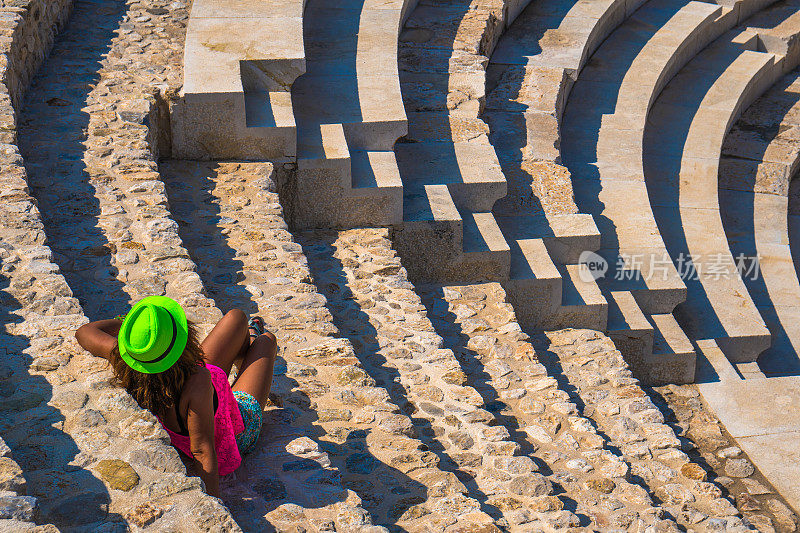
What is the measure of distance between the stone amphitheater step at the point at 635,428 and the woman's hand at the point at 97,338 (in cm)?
278

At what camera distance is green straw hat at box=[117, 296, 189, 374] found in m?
3.03

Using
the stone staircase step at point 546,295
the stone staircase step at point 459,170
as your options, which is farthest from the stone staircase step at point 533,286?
the stone staircase step at point 459,170

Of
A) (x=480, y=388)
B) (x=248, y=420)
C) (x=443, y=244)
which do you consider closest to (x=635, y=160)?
(x=443, y=244)

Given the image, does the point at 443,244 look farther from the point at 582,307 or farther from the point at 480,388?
the point at 480,388

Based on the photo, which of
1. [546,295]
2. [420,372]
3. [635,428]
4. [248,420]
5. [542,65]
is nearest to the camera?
[248,420]

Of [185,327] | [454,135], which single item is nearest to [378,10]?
[454,135]

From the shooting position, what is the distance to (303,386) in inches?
167

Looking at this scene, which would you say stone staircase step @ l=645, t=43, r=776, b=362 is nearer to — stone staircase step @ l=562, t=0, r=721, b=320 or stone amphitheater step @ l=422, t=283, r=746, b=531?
stone staircase step @ l=562, t=0, r=721, b=320

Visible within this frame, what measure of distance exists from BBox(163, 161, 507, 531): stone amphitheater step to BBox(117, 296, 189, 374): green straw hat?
0.59 metres

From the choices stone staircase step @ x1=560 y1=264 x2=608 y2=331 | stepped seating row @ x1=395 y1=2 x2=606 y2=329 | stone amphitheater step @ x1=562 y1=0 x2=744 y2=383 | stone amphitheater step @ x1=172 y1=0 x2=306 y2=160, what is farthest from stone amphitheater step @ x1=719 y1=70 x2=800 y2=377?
stone amphitheater step @ x1=172 y1=0 x2=306 y2=160

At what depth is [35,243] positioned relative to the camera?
4.09 m

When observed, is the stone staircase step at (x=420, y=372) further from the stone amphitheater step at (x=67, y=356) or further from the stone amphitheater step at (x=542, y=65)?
the stone amphitheater step at (x=542, y=65)

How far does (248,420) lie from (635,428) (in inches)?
106

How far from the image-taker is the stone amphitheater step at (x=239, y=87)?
230 inches
